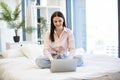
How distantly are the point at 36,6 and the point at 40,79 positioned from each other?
270 cm

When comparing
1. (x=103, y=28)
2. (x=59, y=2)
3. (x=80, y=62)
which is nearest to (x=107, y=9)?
(x=103, y=28)

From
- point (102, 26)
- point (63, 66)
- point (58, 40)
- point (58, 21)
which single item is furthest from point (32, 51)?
point (102, 26)

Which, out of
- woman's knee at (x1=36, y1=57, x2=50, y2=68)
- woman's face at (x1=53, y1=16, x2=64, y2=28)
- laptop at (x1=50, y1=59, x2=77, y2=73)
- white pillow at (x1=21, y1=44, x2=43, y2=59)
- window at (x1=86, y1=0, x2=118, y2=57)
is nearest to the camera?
laptop at (x1=50, y1=59, x2=77, y2=73)

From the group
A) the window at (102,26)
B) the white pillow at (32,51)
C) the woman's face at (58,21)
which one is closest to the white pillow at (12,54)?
the white pillow at (32,51)

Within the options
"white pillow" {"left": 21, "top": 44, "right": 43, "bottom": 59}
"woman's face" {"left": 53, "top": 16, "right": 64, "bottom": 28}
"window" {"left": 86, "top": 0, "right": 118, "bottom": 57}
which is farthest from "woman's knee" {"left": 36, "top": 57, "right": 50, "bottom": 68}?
"window" {"left": 86, "top": 0, "right": 118, "bottom": 57}

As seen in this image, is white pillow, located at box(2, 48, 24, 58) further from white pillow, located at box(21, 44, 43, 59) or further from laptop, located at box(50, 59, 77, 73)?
laptop, located at box(50, 59, 77, 73)

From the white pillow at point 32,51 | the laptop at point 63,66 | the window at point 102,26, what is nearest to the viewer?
the laptop at point 63,66

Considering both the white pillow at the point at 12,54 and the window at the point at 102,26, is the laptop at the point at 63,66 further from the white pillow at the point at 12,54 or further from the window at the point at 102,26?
the window at the point at 102,26

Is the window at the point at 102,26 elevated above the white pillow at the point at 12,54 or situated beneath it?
elevated above

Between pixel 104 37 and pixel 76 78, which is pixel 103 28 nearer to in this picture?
pixel 104 37

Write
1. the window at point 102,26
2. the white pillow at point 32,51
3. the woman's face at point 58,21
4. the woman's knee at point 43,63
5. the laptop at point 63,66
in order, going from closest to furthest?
the laptop at point 63,66 < the woman's knee at point 43,63 < the woman's face at point 58,21 < the white pillow at point 32,51 < the window at point 102,26

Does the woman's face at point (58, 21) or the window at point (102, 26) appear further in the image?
the window at point (102, 26)

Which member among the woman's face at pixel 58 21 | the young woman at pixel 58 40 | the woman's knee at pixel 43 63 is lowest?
the woman's knee at pixel 43 63

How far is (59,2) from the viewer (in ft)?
15.6
